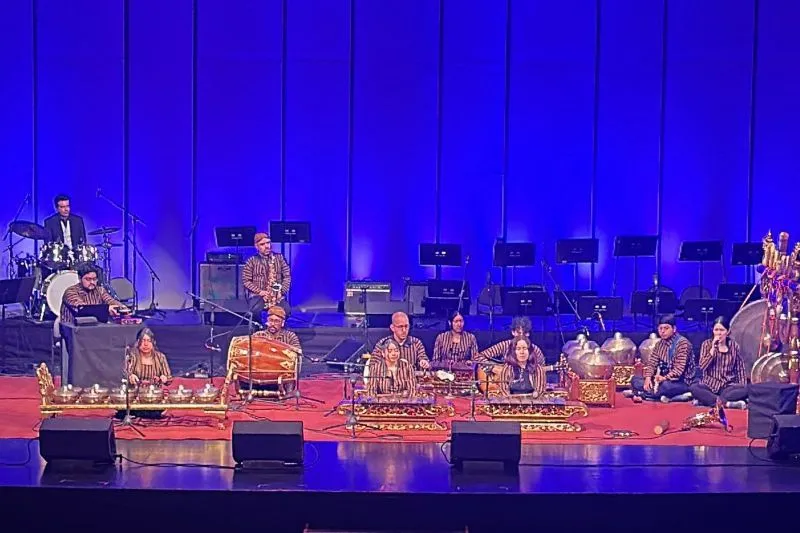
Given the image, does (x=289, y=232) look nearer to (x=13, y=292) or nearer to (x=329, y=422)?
(x=13, y=292)

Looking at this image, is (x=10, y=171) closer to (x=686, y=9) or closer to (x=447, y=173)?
(x=447, y=173)

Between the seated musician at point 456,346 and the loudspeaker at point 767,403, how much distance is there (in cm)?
383

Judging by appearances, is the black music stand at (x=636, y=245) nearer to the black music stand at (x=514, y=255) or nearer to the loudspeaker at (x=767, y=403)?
the black music stand at (x=514, y=255)

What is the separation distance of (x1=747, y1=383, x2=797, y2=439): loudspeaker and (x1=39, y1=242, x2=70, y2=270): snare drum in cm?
941

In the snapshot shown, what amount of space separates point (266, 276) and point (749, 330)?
6.29 metres

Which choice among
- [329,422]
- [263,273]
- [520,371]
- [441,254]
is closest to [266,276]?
[263,273]

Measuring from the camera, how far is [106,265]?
16.5 metres

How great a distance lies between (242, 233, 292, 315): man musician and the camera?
14102 millimetres

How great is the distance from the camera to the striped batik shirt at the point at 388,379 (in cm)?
1090

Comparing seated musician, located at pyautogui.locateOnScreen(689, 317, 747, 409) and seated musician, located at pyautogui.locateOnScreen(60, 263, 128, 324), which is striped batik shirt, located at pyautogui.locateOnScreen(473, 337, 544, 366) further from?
seated musician, located at pyautogui.locateOnScreen(60, 263, 128, 324)

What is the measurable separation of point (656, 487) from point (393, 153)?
1134 cm

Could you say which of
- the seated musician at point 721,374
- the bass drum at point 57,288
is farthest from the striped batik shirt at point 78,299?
the seated musician at point 721,374

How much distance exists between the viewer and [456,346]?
501 inches

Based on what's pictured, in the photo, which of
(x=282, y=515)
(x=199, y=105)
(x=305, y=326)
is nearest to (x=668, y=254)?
(x=305, y=326)
